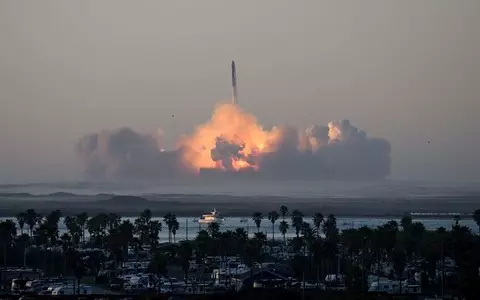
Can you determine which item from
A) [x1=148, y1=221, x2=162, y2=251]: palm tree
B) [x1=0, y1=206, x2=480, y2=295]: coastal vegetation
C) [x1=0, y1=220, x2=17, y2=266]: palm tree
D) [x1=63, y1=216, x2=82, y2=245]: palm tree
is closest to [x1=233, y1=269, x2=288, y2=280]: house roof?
[x1=0, y1=206, x2=480, y2=295]: coastal vegetation

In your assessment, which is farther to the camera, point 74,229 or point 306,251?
point 74,229

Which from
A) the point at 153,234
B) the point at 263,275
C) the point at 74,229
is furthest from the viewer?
the point at 74,229

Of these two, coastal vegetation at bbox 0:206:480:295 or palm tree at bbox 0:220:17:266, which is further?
palm tree at bbox 0:220:17:266

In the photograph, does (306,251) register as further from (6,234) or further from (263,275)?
(6,234)

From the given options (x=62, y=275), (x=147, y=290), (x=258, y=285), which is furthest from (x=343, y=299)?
(x=62, y=275)

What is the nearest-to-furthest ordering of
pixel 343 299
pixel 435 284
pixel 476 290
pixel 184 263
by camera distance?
1. pixel 476 290
2. pixel 343 299
3. pixel 435 284
4. pixel 184 263

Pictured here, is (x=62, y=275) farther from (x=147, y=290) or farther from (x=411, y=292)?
(x=411, y=292)

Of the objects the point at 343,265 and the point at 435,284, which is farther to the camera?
the point at 343,265

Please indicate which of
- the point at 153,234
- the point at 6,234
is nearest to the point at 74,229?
the point at 153,234

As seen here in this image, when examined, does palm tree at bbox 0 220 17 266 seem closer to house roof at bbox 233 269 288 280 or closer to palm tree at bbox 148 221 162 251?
palm tree at bbox 148 221 162 251

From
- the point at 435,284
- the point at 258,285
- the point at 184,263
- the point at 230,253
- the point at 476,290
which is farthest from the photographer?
the point at 230,253

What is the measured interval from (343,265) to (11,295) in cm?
2913

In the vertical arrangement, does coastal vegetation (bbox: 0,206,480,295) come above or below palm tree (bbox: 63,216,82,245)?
below

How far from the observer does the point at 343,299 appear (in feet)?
156
